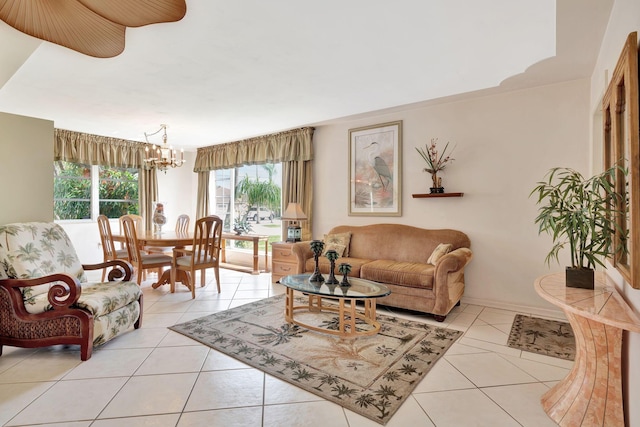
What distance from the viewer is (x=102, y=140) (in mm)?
5965

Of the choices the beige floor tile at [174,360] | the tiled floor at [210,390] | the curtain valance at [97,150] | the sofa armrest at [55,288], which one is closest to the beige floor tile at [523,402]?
the tiled floor at [210,390]

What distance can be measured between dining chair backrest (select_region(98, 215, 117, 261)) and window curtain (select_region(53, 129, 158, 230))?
184 cm

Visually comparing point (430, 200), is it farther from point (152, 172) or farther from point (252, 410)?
point (152, 172)

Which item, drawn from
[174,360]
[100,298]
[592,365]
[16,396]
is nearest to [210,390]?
[174,360]

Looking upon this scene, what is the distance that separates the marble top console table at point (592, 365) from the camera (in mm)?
1539

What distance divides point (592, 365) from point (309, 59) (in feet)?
9.35

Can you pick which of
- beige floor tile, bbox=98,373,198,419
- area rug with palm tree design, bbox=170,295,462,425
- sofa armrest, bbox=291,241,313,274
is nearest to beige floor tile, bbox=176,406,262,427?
beige floor tile, bbox=98,373,198,419

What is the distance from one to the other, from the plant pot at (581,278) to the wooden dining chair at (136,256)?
4.35 metres

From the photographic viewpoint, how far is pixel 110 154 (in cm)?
609

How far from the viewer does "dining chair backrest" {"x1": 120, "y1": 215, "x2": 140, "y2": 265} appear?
4.12 m

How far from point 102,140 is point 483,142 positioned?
20.6 feet

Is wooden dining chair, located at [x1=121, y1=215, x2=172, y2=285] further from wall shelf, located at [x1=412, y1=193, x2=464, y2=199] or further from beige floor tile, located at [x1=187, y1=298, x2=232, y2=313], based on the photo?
wall shelf, located at [x1=412, y1=193, x2=464, y2=199]

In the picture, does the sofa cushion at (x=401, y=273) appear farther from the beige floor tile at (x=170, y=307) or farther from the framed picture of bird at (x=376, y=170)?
the beige floor tile at (x=170, y=307)

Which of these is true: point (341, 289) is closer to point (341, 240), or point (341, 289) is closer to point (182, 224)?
point (341, 240)
